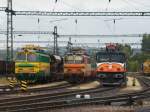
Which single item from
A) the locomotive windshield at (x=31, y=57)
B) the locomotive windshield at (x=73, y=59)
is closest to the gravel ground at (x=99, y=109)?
the locomotive windshield at (x=31, y=57)

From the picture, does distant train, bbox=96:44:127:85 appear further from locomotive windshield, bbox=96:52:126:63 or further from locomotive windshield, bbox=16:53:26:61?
locomotive windshield, bbox=16:53:26:61

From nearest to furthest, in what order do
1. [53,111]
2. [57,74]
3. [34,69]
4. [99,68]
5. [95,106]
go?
[53,111], [95,106], [99,68], [34,69], [57,74]

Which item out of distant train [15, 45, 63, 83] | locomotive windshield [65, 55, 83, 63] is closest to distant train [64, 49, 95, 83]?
locomotive windshield [65, 55, 83, 63]

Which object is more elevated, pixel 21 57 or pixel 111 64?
pixel 21 57

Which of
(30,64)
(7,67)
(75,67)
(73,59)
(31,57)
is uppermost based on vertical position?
(31,57)

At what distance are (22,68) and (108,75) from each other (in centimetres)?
711

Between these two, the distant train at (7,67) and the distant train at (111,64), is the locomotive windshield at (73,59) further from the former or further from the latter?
the distant train at (7,67)

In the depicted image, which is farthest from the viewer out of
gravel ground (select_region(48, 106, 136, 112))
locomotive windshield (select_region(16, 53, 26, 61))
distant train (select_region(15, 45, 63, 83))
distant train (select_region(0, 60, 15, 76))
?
distant train (select_region(0, 60, 15, 76))

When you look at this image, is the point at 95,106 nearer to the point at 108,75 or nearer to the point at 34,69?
the point at 108,75

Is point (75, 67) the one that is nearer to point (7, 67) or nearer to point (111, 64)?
point (111, 64)

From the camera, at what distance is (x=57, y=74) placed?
56.4 metres

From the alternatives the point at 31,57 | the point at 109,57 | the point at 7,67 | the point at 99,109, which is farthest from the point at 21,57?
the point at 99,109

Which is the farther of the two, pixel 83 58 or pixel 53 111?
pixel 83 58

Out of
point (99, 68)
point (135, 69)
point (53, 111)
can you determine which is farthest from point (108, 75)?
point (135, 69)
